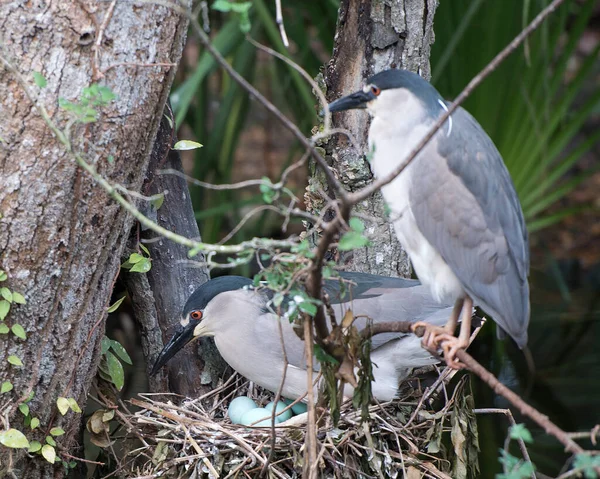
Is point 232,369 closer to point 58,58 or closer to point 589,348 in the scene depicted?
point 58,58

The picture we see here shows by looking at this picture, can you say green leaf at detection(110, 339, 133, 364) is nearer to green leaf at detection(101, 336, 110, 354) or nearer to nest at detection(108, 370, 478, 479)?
green leaf at detection(101, 336, 110, 354)

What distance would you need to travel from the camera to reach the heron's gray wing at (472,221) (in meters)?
2.09

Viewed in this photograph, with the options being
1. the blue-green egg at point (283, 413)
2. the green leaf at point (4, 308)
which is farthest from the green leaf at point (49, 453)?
the blue-green egg at point (283, 413)

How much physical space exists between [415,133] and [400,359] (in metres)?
0.76

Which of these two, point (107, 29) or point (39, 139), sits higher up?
point (107, 29)

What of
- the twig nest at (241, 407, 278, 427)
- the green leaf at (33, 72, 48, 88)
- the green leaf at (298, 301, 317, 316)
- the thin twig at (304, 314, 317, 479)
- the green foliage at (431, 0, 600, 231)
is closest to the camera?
the green leaf at (298, 301, 317, 316)

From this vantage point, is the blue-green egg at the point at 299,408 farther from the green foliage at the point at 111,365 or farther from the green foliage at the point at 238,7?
the green foliage at the point at 238,7

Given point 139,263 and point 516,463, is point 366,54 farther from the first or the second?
point 516,463

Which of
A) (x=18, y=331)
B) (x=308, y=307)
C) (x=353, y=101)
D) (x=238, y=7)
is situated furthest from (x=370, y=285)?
(x=238, y=7)

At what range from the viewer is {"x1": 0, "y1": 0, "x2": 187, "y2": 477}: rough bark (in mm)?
2125

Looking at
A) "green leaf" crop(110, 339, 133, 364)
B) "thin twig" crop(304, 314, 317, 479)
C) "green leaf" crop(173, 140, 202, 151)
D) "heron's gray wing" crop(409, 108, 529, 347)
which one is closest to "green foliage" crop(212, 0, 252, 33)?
"thin twig" crop(304, 314, 317, 479)

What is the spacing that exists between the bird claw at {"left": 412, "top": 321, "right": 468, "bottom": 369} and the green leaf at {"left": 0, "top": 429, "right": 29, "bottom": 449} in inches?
41.3

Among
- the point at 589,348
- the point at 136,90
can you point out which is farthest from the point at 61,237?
the point at 589,348

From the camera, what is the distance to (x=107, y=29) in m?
2.15
